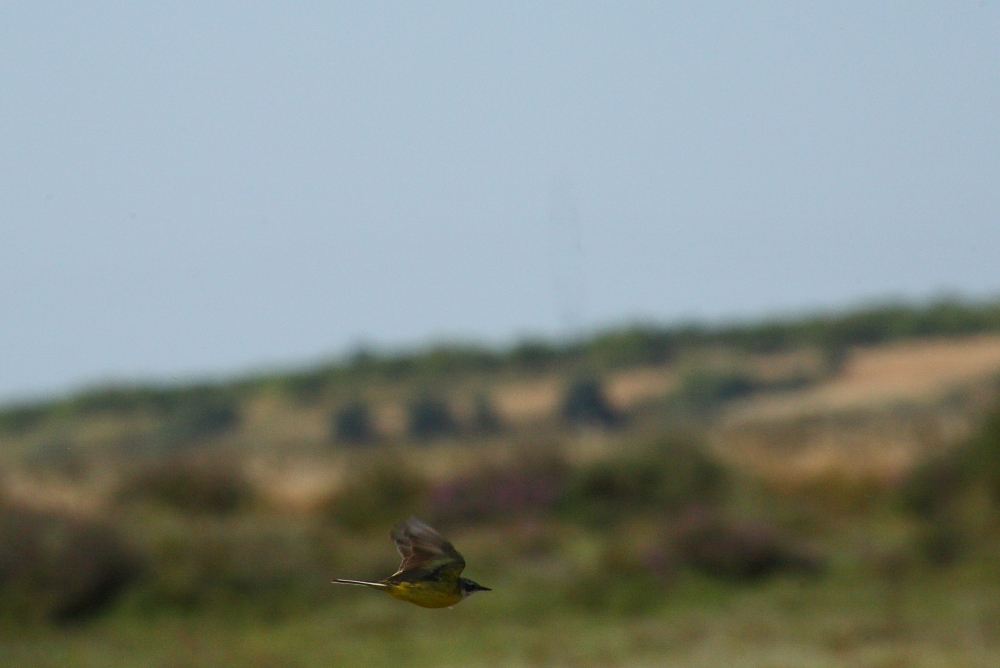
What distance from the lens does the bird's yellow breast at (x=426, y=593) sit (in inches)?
57.9

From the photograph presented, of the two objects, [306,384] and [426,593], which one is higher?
[426,593]

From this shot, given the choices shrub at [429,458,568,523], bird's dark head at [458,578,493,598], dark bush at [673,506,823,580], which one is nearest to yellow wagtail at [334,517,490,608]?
bird's dark head at [458,578,493,598]

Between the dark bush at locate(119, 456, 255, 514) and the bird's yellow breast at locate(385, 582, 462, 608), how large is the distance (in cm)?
2299

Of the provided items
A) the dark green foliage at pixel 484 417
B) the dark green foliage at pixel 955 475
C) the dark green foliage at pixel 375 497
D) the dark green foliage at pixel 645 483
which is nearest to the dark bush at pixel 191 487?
the dark green foliage at pixel 375 497

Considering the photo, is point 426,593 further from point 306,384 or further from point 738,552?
point 306,384

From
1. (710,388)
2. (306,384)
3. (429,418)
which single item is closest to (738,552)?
(429,418)

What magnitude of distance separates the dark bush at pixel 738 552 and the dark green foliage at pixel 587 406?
16440 millimetres

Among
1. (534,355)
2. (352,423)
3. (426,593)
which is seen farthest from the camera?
(534,355)

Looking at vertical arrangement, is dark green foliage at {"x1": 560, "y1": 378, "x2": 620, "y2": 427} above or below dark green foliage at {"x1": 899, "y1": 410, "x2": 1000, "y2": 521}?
below

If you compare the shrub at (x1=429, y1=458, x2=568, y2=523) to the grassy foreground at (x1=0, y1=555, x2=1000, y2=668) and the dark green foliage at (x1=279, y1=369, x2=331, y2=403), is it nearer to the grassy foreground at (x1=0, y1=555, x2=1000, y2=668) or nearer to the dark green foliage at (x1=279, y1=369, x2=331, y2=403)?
the grassy foreground at (x1=0, y1=555, x2=1000, y2=668)

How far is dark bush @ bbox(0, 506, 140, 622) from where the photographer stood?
16.3 metres

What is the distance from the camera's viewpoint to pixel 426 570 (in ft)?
5.02

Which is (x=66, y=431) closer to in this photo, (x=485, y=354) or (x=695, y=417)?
(x=485, y=354)

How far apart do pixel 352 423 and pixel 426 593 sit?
41.7 metres
